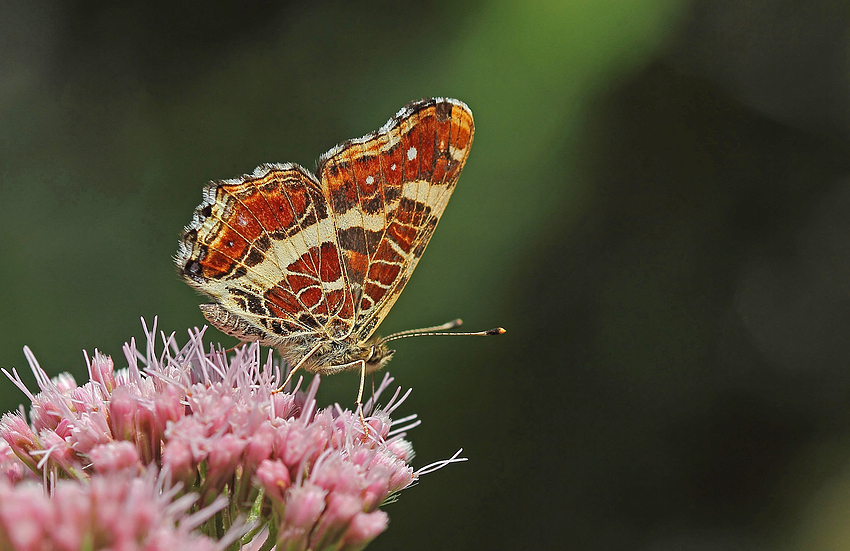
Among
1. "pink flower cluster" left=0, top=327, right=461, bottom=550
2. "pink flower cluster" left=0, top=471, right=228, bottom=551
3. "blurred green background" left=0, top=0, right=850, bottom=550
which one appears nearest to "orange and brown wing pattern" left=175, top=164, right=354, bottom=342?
"pink flower cluster" left=0, top=327, right=461, bottom=550

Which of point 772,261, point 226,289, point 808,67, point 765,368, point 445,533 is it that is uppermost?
point 808,67

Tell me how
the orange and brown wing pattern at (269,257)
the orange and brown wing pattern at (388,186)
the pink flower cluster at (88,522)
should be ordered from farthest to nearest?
the orange and brown wing pattern at (388,186), the orange and brown wing pattern at (269,257), the pink flower cluster at (88,522)

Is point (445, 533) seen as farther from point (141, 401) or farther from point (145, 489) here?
point (145, 489)

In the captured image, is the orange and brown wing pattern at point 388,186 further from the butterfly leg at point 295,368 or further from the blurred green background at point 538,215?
the blurred green background at point 538,215

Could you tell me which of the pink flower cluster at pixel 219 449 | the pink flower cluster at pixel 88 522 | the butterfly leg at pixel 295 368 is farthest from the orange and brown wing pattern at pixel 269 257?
the pink flower cluster at pixel 88 522

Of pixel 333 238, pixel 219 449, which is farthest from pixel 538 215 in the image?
pixel 219 449

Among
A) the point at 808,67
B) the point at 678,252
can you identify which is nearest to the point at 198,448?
the point at 678,252

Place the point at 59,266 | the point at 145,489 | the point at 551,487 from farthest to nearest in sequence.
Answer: the point at 551,487
the point at 59,266
the point at 145,489

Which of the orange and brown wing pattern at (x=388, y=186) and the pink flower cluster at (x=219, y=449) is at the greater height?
the orange and brown wing pattern at (x=388, y=186)
